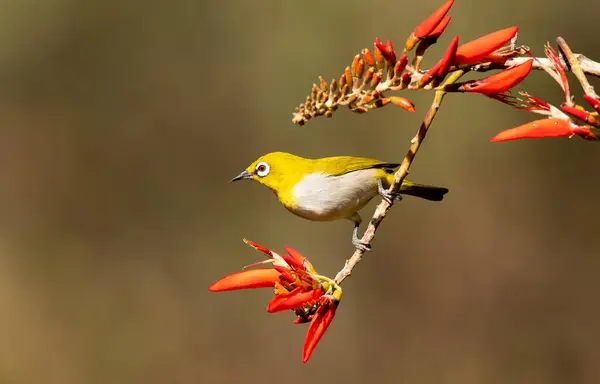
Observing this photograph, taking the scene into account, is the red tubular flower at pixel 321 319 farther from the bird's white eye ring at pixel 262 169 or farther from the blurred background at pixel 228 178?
the blurred background at pixel 228 178

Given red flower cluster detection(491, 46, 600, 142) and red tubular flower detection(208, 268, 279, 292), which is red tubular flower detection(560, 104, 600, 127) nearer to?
red flower cluster detection(491, 46, 600, 142)

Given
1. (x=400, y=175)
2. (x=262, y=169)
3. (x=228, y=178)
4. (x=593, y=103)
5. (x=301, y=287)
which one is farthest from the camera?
(x=228, y=178)

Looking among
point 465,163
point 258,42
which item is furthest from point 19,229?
point 465,163

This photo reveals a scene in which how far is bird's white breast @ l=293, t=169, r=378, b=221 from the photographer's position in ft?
7.13

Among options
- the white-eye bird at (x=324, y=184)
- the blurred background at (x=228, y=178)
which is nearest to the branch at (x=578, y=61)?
the white-eye bird at (x=324, y=184)

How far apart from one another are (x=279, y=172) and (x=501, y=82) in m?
1.02

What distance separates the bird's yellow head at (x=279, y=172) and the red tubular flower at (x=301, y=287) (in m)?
0.74

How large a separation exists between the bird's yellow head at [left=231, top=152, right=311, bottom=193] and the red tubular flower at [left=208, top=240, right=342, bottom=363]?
0.74 meters

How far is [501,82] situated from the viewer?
135cm

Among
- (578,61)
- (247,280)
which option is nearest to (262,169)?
(247,280)

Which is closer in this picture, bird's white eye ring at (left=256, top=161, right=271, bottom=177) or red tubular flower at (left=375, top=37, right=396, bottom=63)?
red tubular flower at (left=375, top=37, right=396, bottom=63)

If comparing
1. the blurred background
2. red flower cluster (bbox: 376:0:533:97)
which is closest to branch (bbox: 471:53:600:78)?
red flower cluster (bbox: 376:0:533:97)

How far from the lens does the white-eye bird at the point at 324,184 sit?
2.17 metres

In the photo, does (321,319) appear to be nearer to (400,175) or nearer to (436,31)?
(400,175)
